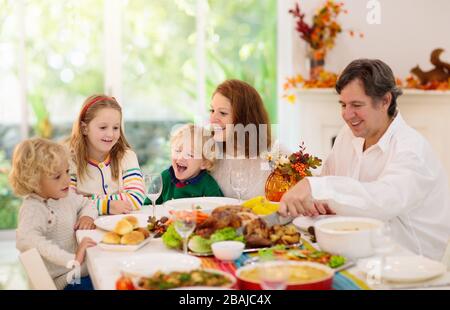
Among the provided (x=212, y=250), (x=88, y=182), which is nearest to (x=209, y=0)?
(x=88, y=182)

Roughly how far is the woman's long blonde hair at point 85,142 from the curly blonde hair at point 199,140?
21cm

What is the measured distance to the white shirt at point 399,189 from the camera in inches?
73.9

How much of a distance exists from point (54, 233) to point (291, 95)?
8.86 feet

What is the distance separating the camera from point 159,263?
5.09 feet

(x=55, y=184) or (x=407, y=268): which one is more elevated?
(x=55, y=184)

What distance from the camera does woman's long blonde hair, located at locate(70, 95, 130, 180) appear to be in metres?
2.50

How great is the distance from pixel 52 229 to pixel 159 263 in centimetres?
62

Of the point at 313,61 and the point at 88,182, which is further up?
the point at 313,61

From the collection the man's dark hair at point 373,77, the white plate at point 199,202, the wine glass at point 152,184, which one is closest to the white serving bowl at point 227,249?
the wine glass at point 152,184

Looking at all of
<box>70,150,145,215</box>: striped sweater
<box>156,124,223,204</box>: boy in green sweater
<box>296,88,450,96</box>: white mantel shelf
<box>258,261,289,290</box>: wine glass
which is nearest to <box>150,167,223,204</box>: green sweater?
→ <box>156,124,223,204</box>: boy in green sweater

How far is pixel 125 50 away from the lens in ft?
15.7

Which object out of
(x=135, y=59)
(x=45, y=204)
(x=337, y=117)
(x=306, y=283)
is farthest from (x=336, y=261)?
(x=135, y=59)

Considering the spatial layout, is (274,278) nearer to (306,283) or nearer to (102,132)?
(306,283)
